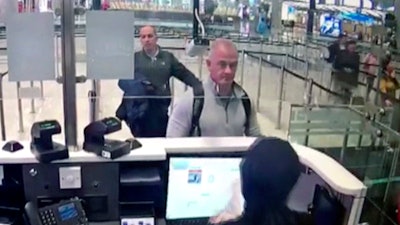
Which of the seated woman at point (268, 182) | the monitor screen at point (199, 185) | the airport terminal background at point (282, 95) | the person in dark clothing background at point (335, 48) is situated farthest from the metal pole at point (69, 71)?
the person in dark clothing background at point (335, 48)

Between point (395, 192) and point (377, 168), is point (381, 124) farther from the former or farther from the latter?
point (395, 192)

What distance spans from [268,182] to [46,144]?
0.83m

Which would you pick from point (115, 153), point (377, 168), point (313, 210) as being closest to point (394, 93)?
point (377, 168)

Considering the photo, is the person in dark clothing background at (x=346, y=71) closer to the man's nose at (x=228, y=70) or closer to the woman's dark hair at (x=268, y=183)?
the man's nose at (x=228, y=70)

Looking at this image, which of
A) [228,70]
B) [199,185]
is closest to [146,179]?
[199,185]

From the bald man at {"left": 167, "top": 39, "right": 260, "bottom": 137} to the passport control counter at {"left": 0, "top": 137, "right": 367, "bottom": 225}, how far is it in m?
0.50

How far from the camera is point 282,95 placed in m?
6.68

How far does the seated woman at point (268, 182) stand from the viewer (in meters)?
1.44

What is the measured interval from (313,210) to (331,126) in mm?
3070

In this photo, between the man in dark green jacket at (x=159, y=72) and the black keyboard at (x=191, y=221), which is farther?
the man in dark green jacket at (x=159, y=72)

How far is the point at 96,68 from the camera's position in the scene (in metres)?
1.96

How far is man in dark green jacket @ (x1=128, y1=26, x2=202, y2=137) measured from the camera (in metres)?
3.45

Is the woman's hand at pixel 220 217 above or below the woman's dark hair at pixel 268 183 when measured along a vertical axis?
below

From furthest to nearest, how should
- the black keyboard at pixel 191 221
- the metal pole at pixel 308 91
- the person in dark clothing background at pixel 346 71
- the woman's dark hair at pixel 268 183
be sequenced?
the person in dark clothing background at pixel 346 71, the metal pole at pixel 308 91, the black keyboard at pixel 191 221, the woman's dark hair at pixel 268 183
